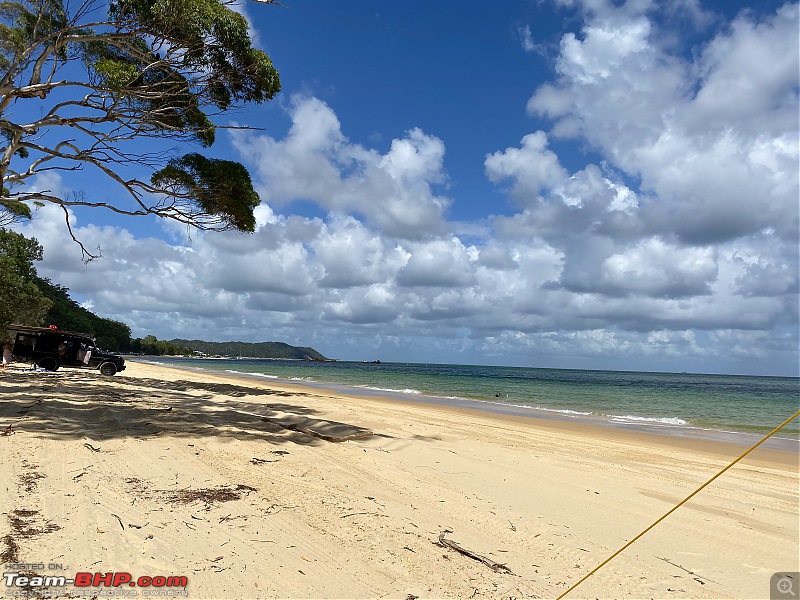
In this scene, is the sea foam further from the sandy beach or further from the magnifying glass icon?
the magnifying glass icon

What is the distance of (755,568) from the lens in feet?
13.3

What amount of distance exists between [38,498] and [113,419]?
4891 mm

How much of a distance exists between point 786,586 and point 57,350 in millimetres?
25076

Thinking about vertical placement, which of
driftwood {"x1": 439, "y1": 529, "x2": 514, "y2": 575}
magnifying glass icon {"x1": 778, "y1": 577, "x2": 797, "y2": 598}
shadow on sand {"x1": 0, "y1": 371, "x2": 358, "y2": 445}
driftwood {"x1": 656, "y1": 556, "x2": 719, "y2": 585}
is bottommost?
shadow on sand {"x1": 0, "y1": 371, "x2": 358, "y2": 445}

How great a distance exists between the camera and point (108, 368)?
22.4 metres

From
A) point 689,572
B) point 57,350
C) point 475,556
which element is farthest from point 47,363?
point 689,572

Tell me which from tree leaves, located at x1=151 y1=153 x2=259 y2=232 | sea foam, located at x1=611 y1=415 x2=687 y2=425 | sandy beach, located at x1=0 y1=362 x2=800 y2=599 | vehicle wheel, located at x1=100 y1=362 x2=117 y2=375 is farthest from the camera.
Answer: vehicle wheel, located at x1=100 y1=362 x2=117 y2=375

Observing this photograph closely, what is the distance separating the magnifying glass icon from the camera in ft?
12.4

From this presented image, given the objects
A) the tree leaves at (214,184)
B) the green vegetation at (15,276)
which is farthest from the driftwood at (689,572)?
the green vegetation at (15,276)

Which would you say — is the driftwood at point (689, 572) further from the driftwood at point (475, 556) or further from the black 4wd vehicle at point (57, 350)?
the black 4wd vehicle at point (57, 350)

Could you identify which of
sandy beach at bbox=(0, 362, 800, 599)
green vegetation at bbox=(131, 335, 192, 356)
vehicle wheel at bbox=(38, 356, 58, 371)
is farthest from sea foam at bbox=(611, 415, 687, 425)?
green vegetation at bbox=(131, 335, 192, 356)

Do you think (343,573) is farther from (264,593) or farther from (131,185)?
(131,185)

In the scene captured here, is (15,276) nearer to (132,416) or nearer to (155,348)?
(132,416)

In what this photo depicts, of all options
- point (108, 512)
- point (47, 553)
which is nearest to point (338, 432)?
point (108, 512)
